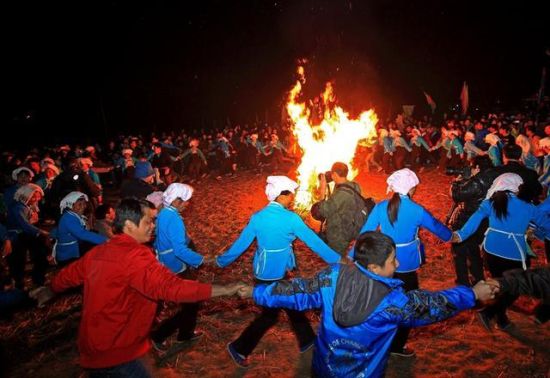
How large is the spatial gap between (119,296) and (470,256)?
5109mm

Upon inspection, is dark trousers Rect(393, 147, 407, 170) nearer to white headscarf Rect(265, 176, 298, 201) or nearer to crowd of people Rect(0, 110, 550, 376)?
crowd of people Rect(0, 110, 550, 376)

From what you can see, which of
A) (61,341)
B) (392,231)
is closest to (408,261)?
(392,231)

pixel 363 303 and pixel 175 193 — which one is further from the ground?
pixel 175 193

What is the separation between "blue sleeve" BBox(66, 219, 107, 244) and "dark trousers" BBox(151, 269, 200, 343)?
4.86ft

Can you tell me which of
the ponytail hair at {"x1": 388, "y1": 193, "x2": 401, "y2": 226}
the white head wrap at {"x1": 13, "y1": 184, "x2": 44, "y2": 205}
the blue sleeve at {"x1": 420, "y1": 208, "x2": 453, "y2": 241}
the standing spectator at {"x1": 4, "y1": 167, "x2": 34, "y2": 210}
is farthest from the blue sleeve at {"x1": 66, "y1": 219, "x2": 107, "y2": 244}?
the blue sleeve at {"x1": 420, "y1": 208, "x2": 453, "y2": 241}

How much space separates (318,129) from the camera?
46.2 ft

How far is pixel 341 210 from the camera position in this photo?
5.71 m

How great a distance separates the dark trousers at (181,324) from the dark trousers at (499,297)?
12.7 feet

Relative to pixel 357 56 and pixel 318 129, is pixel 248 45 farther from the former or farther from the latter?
Answer: pixel 318 129

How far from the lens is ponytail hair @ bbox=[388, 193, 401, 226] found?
4.39 m

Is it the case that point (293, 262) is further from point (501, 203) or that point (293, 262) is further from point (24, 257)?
point (24, 257)

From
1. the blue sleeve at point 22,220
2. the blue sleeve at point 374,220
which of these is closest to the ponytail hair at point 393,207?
the blue sleeve at point 374,220

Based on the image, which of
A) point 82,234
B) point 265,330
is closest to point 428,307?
point 265,330

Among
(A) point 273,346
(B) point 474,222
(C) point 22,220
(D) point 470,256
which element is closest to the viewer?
(B) point 474,222
